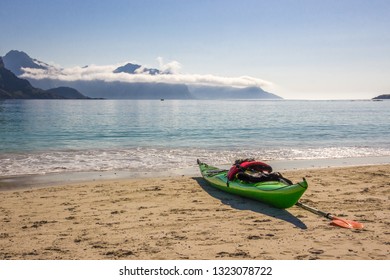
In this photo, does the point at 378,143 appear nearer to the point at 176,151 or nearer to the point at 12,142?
the point at 176,151

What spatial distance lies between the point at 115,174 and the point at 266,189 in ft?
24.0

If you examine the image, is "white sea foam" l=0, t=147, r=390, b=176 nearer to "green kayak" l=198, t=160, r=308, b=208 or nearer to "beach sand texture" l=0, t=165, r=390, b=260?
"beach sand texture" l=0, t=165, r=390, b=260

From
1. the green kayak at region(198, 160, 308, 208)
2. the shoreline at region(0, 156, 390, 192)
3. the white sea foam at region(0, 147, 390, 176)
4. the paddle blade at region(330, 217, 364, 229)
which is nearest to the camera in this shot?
the paddle blade at region(330, 217, 364, 229)

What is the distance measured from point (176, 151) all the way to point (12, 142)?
1298 cm

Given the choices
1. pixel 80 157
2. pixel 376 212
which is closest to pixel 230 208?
pixel 376 212

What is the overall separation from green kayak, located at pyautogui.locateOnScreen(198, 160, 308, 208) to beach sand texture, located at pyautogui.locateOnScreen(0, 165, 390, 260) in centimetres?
23

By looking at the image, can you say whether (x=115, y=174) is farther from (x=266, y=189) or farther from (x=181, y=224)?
(x=266, y=189)

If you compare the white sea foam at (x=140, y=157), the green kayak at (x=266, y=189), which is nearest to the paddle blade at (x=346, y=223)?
the green kayak at (x=266, y=189)

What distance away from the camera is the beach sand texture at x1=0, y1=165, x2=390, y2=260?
618cm

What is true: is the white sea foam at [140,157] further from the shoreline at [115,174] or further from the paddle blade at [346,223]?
the paddle blade at [346,223]

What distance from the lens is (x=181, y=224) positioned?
305 inches

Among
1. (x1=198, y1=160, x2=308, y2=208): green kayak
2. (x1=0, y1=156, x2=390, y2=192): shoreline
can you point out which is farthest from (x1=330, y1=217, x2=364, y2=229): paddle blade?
(x1=0, y1=156, x2=390, y2=192): shoreline

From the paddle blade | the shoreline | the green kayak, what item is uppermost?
the green kayak

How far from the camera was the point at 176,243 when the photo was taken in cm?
658
